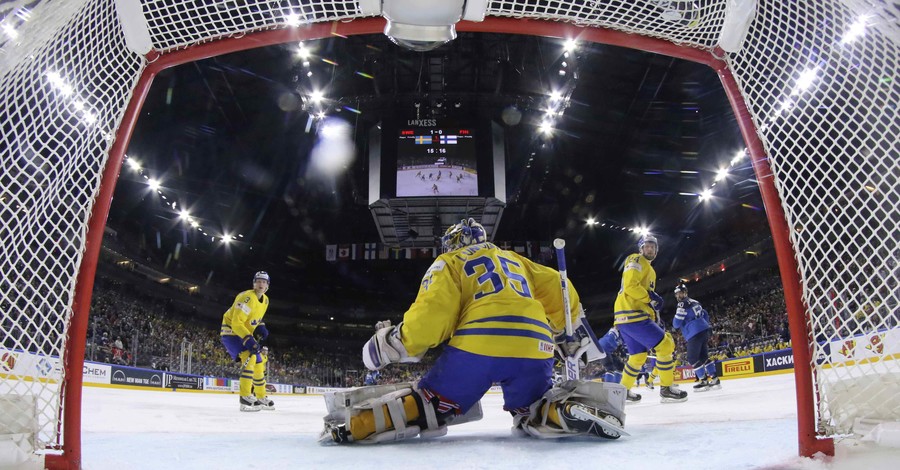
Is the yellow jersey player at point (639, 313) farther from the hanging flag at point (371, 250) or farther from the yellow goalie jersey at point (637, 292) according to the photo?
the hanging flag at point (371, 250)

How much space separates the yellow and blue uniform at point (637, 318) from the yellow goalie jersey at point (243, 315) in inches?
141

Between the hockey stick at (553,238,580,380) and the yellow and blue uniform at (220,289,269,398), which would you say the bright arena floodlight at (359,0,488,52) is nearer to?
the hockey stick at (553,238,580,380)

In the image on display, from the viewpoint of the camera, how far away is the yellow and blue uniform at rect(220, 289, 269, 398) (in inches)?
221

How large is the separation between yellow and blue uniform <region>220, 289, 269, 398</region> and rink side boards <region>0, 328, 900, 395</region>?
0.95 m

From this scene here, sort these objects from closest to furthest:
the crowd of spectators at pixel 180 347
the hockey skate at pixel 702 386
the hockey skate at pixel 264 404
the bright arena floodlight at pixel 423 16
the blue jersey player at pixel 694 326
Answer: the bright arena floodlight at pixel 423 16 < the hockey skate at pixel 264 404 < the blue jersey player at pixel 694 326 < the hockey skate at pixel 702 386 < the crowd of spectators at pixel 180 347

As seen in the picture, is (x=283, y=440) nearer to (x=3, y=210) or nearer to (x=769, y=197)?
(x=3, y=210)

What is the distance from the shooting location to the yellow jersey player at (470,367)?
2299 millimetres

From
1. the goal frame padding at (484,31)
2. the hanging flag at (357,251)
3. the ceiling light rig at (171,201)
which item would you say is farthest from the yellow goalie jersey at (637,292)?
the hanging flag at (357,251)

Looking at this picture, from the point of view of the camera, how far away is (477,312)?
92.9 inches

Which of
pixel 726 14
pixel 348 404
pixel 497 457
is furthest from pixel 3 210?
pixel 726 14

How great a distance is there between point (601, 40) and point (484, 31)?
1.57ft

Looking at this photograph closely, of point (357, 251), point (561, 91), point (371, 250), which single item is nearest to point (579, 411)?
point (561, 91)

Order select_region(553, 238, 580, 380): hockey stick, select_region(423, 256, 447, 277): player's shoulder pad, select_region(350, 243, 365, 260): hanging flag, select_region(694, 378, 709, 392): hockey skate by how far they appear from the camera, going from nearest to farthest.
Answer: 1. select_region(423, 256, 447, 277): player's shoulder pad
2. select_region(553, 238, 580, 380): hockey stick
3. select_region(694, 378, 709, 392): hockey skate
4. select_region(350, 243, 365, 260): hanging flag

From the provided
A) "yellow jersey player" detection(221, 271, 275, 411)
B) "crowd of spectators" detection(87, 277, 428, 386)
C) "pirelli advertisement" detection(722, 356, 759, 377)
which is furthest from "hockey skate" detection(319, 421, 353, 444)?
"pirelli advertisement" detection(722, 356, 759, 377)
